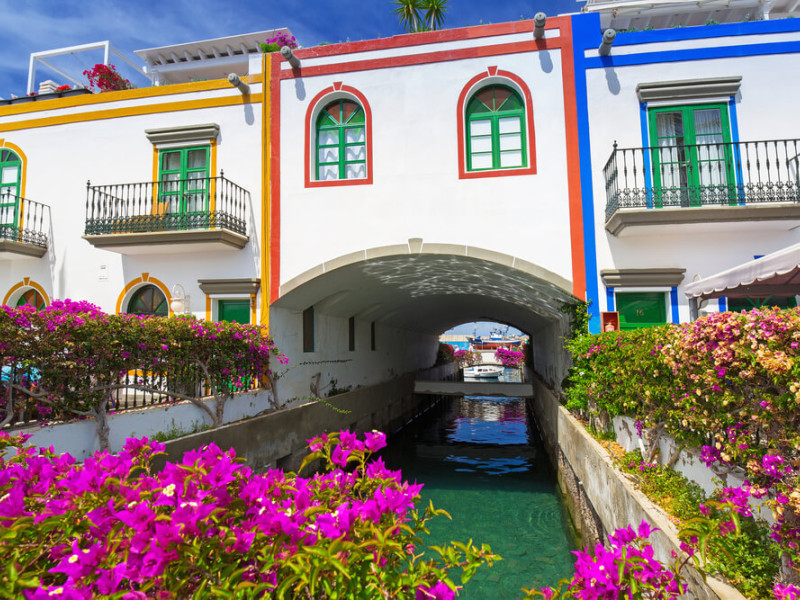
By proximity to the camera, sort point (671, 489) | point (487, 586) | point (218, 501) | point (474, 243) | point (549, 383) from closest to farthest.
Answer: point (218, 501) < point (671, 489) < point (487, 586) < point (474, 243) < point (549, 383)

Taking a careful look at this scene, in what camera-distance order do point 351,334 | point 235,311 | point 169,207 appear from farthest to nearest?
point 351,334 → point 169,207 → point 235,311

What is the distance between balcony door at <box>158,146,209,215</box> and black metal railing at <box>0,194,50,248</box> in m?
3.48

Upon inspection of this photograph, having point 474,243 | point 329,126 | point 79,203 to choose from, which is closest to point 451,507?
point 474,243

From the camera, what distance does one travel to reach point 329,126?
11.7 metres

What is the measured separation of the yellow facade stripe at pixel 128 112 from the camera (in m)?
12.1

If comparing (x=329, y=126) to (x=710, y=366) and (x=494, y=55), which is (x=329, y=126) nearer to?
(x=494, y=55)

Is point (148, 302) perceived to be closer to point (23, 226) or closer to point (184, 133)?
point (23, 226)

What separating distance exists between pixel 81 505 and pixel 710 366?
4.33 metres

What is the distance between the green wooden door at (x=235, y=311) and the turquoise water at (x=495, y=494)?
600cm

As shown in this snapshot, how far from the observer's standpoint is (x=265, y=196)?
38.1ft

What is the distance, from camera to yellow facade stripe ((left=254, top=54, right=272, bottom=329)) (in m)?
11.4

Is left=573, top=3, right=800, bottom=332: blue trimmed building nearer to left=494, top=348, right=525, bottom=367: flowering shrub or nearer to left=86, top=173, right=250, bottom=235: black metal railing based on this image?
left=86, top=173, right=250, bottom=235: black metal railing

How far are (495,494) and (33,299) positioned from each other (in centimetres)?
1290

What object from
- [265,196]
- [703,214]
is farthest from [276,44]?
[703,214]
